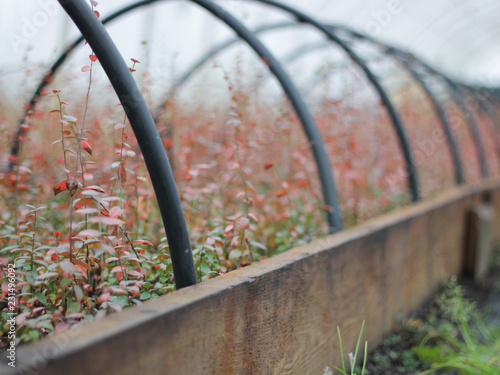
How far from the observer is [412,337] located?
114 inches

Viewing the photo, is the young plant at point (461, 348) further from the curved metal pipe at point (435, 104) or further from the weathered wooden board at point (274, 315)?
the curved metal pipe at point (435, 104)

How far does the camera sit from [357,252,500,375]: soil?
2518 millimetres

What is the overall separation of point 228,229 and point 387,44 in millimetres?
3113

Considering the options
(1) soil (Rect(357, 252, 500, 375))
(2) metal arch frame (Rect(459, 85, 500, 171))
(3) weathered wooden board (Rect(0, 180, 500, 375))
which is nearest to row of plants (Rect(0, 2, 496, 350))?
(3) weathered wooden board (Rect(0, 180, 500, 375))

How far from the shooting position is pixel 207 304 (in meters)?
1.35

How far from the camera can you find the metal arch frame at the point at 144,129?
1.38m

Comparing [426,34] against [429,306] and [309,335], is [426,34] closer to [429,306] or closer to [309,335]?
[429,306]

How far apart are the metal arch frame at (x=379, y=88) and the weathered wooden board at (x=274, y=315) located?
0.39m

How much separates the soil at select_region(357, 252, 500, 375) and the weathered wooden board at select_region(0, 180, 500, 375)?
9cm

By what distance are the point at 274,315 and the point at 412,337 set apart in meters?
1.68

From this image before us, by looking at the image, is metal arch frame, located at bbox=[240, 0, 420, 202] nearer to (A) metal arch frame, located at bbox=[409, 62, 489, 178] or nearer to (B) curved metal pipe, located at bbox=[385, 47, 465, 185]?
(B) curved metal pipe, located at bbox=[385, 47, 465, 185]

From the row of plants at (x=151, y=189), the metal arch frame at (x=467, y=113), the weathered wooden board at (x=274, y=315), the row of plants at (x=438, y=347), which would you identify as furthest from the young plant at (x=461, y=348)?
the metal arch frame at (x=467, y=113)

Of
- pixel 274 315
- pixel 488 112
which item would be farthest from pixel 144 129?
pixel 488 112

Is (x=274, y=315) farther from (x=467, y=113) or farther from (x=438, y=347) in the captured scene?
(x=467, y=113)
